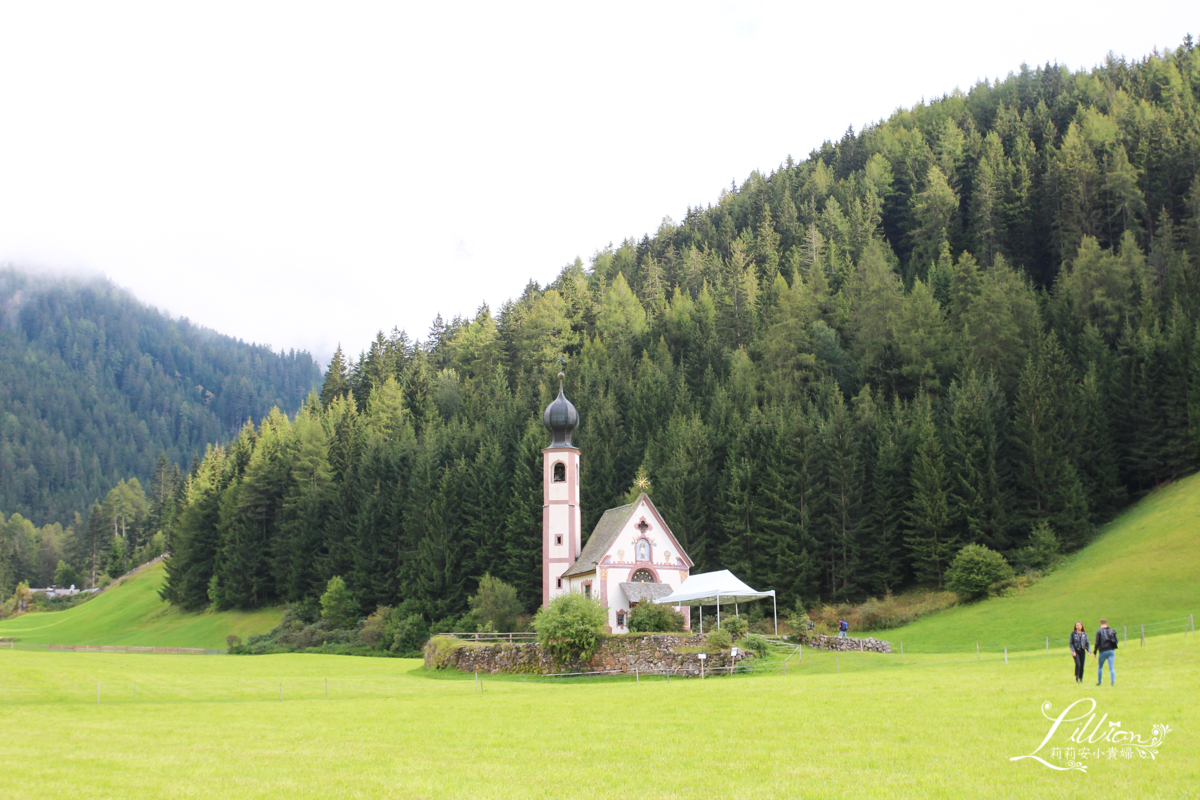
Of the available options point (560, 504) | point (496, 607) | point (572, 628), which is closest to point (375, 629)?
point (496, 607)

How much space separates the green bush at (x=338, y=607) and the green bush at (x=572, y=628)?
1405 inches

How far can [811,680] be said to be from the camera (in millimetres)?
28766

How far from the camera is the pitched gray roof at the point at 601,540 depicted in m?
53.1

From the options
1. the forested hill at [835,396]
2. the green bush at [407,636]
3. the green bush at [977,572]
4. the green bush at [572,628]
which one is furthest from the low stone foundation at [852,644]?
the green bush at [407,636]

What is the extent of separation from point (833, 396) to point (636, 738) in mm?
53255

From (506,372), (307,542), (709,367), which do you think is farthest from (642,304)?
(307,542)

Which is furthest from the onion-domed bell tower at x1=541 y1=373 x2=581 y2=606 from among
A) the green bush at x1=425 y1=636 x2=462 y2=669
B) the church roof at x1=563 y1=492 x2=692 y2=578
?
the green bush at x1=425 y1=636 x2=462 y2=669

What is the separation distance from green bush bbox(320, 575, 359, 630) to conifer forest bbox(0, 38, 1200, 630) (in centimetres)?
276

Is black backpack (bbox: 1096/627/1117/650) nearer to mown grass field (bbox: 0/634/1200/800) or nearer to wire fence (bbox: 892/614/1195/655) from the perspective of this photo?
mown grass field (bbox: 0/634/1200/800)

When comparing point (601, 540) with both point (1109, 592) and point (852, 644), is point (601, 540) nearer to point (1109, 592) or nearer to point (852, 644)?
point (852, 644)

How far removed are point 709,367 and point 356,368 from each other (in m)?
56.5

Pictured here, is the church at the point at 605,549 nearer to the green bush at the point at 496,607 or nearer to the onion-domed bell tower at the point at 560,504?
the onion-domed bell tower at the point at 560,504

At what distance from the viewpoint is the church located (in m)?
52.2

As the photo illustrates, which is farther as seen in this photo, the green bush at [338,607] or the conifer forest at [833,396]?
the green bush at [338,607]
